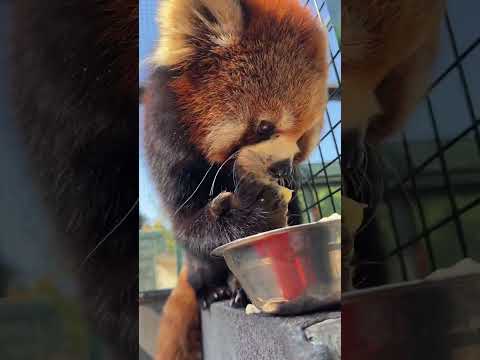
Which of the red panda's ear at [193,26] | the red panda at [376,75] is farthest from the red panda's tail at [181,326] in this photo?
the red panda's ear at [193,26]

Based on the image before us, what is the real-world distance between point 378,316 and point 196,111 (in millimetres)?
745

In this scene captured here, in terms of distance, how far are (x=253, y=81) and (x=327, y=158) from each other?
284 millimetres

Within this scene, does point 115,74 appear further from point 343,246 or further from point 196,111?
point 343,246

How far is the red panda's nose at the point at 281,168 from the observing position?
1.10 meters

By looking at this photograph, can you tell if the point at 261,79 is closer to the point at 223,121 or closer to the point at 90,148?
the point at 223,121

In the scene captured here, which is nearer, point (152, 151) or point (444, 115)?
point (152, 151)

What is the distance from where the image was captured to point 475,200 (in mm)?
1127

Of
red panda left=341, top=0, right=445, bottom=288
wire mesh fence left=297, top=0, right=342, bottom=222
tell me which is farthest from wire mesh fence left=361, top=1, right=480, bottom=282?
wire mesh fence left=297, top=0, right=342, bottom=222

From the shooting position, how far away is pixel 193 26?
41.8 inches

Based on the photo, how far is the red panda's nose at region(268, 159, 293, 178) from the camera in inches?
43.3

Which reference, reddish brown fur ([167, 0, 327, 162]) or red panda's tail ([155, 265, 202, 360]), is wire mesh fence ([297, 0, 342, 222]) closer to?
reddish brown fur ([167, 0, 327, 162])

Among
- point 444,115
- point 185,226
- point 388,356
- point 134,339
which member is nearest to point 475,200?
point 444,115

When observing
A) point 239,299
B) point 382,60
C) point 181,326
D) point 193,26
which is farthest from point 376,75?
point 181,326

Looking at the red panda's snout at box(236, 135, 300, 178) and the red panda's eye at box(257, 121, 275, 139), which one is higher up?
the red panda's eye at box(257, 121, 275, 139)
